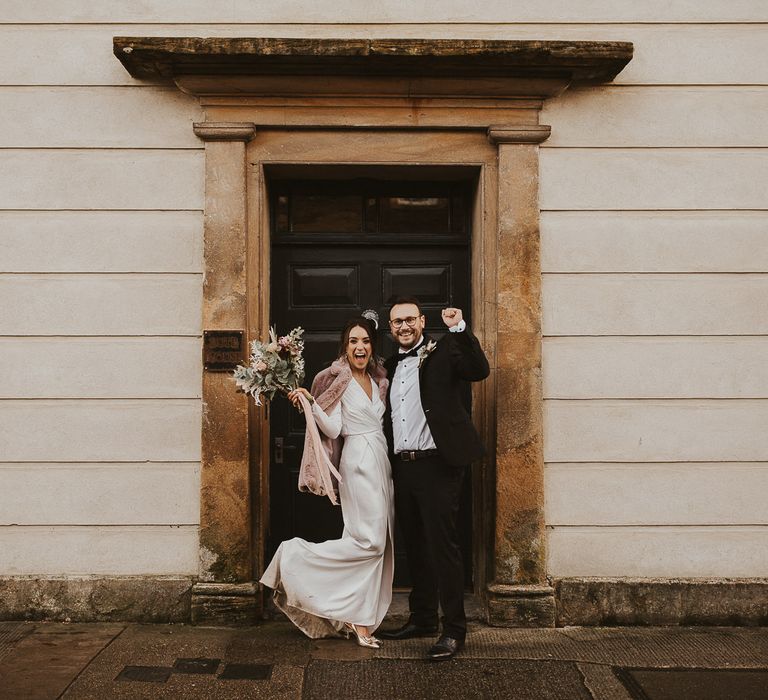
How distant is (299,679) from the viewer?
3908 millimetres

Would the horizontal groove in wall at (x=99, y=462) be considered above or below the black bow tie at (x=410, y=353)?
below

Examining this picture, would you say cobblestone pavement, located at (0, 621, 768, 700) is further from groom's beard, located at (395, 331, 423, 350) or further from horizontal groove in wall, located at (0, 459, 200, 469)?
groom's beard, located at (395, 331, 423, 350)

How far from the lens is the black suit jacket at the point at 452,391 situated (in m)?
4.18

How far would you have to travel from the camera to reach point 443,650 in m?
4.17

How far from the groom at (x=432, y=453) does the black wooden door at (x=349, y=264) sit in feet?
2.47

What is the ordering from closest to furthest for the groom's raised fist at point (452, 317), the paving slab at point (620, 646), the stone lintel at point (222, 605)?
the groom's raised fist at point (452, 317) < the paving slab at point (620, 646) < the stone lintel at point (222, 605)

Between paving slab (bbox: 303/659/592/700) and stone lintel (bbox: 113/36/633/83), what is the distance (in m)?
3.42

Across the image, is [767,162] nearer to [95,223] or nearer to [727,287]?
[727,287]

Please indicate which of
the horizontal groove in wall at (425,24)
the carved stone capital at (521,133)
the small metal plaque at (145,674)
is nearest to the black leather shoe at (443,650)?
the small metal plaque at (145,674)

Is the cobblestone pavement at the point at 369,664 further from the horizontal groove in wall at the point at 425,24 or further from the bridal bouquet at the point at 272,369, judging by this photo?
the horizontal groove in wall at the point at 425,24

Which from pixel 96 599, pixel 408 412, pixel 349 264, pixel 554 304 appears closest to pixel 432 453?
pixel 408 412

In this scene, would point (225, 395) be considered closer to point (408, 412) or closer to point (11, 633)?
point (408, 412)

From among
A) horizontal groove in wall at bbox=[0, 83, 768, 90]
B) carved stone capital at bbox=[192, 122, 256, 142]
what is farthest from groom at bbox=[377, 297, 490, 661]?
horizontal groove in wall at bbox=[0, 83, 768, 90]

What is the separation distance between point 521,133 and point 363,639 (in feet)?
10.3
